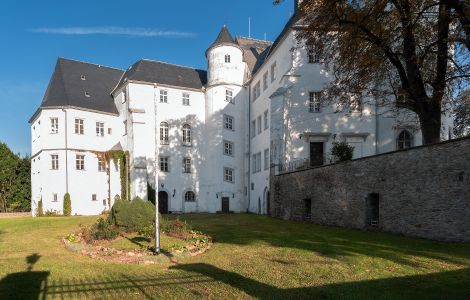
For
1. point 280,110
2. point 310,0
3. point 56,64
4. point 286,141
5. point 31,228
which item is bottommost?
point 31,228

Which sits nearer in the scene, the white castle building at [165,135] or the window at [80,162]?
the white castle building at [165,135]

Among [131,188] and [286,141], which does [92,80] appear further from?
[286,141]

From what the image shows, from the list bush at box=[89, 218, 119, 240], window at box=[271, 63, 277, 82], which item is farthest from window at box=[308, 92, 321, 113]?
bush at box=[89, 218, 119, 240]

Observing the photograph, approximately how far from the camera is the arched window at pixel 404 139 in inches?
1242

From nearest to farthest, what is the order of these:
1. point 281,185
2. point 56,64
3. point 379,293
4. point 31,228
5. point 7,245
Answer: point 379,293 < point 7,245 < point 31,228 < point 281,185 < point 56,64

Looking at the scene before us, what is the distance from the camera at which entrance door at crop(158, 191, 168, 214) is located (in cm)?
3925

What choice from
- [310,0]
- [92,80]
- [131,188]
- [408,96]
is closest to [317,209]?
[408,96]

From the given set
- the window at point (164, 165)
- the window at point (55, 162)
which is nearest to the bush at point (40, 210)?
the window at point (55, 162)

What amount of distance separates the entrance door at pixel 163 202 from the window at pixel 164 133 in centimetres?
495

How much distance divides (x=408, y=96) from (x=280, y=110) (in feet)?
43.0

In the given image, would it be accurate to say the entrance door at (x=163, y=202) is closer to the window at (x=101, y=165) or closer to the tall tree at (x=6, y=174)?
the window at (x=101, y=165)

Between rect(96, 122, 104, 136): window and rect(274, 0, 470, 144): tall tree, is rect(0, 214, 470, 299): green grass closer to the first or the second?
rect(274, 0, 470, 144): tall tree

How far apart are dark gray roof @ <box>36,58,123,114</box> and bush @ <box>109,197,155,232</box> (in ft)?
81.4

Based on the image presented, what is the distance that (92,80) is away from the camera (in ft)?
144
